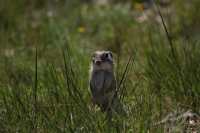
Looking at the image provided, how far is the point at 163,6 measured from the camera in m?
10.3

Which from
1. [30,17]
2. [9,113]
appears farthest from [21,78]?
[30,17]

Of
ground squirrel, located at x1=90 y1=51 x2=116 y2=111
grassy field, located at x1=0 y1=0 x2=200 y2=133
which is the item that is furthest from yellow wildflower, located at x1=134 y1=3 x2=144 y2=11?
ground squirrel, located at x1=90 y1=51 x2=116 y2=111

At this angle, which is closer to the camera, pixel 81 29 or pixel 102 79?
pixel 102 79

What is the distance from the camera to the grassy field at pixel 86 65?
4.54 meters

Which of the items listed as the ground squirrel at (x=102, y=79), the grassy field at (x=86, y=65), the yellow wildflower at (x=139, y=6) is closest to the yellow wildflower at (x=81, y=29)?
the grassy field at (x=86, y=65)

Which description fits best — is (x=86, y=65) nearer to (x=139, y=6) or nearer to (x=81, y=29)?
(x=81, y=29)

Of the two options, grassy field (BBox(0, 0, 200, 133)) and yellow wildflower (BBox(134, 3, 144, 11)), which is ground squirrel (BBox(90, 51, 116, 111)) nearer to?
grassy field (BBox(0, 0, 200, 133))

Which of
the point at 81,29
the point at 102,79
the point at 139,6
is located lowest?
the point at 102,79

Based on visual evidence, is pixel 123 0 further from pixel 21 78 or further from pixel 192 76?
pixel 192 76

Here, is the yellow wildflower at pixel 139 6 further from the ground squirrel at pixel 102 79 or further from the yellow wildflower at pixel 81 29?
the ground squirrel at pixel 102 79

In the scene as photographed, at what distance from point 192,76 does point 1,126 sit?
1.68 meters

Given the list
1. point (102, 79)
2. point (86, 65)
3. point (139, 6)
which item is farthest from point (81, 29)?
point (102, 79)

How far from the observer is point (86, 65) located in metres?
6.62

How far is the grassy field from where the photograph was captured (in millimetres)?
4543
